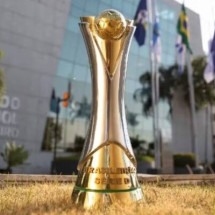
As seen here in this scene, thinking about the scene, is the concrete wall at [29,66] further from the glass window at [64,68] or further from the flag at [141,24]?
the flag at [141,24]

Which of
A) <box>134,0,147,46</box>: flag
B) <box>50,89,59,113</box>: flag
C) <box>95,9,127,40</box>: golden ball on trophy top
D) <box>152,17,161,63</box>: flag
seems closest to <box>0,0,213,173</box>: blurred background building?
<box>50,89,59,113</box>: flag

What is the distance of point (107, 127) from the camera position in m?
5.46

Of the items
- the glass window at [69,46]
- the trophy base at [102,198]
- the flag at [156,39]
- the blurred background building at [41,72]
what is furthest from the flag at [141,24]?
the trophy base at [102,198]

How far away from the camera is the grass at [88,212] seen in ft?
14.8

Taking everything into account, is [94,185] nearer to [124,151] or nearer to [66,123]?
[124,151]

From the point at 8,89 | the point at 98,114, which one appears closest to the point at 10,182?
the point at 98,114

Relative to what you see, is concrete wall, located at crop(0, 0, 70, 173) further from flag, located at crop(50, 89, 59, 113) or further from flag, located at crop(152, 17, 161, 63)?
flag, located at crop(152, 17, 161, 63)

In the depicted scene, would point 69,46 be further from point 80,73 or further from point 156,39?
point 156,39

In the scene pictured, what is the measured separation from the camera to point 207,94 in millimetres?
39500

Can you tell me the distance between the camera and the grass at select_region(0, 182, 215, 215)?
4496 mm

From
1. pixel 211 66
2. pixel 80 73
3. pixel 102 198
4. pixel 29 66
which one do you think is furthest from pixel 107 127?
pixel 80 73

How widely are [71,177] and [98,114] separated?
302cm

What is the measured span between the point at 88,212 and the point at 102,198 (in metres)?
0.49

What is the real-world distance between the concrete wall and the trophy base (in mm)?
20341
